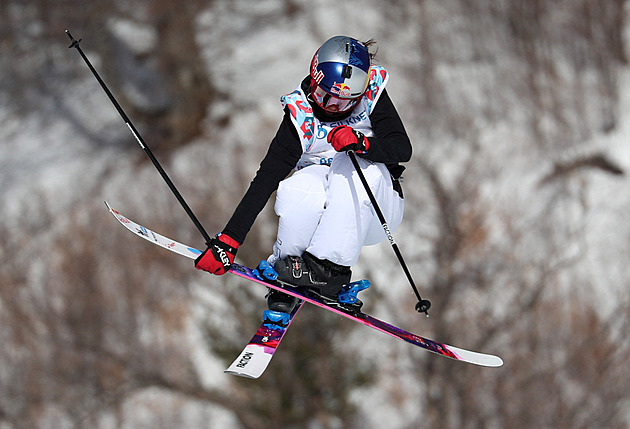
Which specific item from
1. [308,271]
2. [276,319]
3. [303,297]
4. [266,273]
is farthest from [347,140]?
[276,319]

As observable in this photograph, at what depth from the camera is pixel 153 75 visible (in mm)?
13547

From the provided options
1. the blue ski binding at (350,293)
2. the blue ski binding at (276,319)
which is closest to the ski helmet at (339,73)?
the blue ski binding at (350,293)

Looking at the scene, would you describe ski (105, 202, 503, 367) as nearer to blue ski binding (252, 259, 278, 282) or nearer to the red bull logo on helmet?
blue ski binding (252, 259, 278, 282)

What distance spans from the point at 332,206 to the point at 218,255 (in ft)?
1.98

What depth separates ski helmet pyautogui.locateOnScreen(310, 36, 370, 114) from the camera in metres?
3.19

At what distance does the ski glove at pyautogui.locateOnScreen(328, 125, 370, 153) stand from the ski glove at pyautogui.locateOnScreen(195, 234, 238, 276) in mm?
674

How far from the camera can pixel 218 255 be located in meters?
3.28

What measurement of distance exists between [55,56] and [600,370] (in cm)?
1158

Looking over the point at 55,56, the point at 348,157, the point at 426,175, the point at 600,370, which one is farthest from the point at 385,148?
the point at 55,56

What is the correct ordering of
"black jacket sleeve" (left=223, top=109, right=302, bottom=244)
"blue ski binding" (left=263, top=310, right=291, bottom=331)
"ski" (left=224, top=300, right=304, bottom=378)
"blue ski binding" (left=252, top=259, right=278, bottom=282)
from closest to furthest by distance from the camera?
"black jacket sleeve" (left=223, top=109, right=302, bottom=244), "ski" (left=224, top=300, right=304, bottom=378), "blue ski binding" (left=252, top=259, right=278, bottom=282), "blue ski binding" (left=263, top=310, right=291, bottom=331)

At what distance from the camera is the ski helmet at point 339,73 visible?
3.19 meters

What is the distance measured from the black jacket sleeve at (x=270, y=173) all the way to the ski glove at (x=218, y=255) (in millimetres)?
40

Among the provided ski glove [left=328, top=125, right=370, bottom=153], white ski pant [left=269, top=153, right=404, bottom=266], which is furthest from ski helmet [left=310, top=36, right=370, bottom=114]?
white ski pant [left=269, top=153, right=404, bottom=266]

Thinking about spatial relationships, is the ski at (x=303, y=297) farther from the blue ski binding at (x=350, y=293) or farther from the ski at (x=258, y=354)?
the ski at (x=258, y=354)
